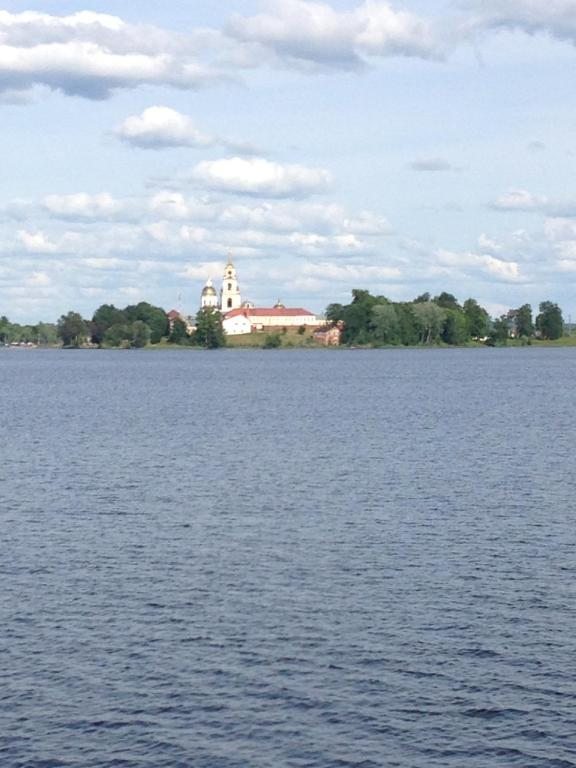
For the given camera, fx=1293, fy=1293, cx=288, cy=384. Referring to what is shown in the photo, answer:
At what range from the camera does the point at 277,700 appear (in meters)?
25.7

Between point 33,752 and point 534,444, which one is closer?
point 33,752

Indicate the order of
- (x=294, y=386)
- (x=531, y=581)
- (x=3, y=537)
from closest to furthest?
(x=531, y=581) → (x=3, y=537) → (x=294, y=386)

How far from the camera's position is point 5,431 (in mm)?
78312

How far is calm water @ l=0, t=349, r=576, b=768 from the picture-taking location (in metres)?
24.0

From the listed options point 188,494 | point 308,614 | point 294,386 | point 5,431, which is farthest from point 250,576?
point 294,386

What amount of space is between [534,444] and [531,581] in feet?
114

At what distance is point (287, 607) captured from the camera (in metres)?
32.0

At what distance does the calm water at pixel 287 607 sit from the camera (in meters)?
24.0

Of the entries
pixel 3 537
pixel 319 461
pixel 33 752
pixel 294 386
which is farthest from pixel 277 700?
pixel 294 386

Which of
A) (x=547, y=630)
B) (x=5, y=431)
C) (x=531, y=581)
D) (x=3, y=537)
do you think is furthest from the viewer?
(x=5, y=431)

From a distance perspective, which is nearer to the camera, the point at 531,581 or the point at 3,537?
the point at 531,581

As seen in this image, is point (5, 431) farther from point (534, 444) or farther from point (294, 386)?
point (294, 386)

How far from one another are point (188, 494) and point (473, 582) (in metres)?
17.8

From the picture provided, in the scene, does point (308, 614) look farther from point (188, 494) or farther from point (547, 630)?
point (188, 494)
